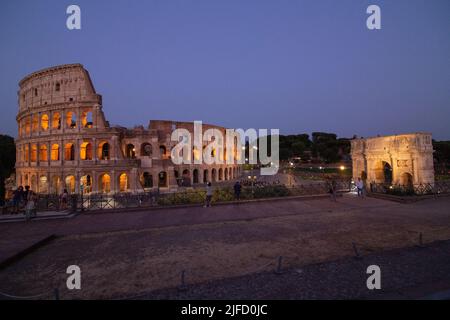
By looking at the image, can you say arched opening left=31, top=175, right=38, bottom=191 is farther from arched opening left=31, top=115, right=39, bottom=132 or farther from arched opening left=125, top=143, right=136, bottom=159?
arched opening left=125, top=143, right=136, bottom=159

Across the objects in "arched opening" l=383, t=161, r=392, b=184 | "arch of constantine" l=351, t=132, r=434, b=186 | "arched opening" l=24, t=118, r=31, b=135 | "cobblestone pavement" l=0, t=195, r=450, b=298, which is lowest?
"cobblestone pavement" l=0, t=195, r=450, b=298

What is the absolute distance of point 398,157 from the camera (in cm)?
2441

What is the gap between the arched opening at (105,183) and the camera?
29.8 m

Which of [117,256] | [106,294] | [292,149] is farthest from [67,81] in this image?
[292,149]

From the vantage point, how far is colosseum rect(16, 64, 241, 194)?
1155 inches

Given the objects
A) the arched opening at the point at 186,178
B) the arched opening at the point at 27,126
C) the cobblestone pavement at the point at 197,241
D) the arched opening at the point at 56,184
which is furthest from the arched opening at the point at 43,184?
the cobblestone pavement at the point at 197,241

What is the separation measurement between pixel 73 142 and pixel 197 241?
2911cm

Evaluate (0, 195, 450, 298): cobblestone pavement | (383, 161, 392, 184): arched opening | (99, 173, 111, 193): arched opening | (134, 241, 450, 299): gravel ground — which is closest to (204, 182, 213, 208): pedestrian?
(0, 195, 450, 298): cobblestone pavement

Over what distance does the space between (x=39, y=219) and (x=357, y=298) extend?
14573mm

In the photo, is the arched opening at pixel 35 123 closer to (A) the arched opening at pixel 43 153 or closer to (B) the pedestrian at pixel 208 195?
(A) the arched opening at pixel 43 153

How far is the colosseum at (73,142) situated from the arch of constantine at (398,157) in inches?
958

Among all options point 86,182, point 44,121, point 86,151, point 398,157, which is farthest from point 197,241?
point 44,121
